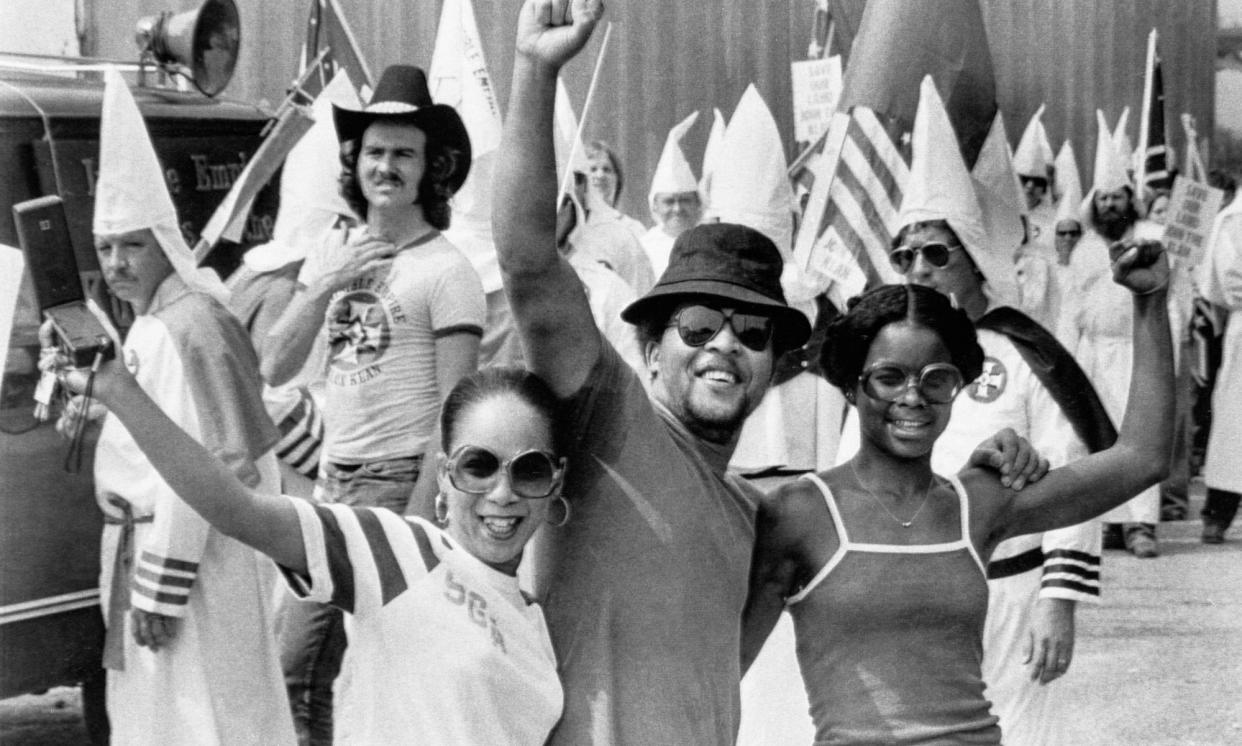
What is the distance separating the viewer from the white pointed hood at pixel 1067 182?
13.0 m

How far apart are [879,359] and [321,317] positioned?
7.02 feet

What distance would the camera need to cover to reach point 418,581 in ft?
9.15

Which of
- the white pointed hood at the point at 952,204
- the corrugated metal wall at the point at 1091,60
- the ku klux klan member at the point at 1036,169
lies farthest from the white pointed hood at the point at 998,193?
the ku klux klan member at the point at 1036,169

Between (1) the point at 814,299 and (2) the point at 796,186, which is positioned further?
(2) the point at 796,186

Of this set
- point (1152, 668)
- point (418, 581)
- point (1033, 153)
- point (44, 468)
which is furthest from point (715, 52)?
point (418, 581)

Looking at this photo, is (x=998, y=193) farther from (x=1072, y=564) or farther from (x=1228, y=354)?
(x=1228, y=354)

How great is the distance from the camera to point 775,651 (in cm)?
491

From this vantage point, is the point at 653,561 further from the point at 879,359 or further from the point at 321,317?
the point at 321,317

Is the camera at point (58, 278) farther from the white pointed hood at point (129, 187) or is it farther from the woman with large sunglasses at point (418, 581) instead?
the white pointed hood at point (129, 187)

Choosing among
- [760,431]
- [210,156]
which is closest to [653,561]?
[210,156]

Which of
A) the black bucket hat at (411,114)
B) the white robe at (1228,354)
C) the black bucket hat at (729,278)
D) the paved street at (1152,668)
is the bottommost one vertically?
the paved street at (1152,668)

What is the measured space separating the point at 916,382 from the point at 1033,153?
407 inches

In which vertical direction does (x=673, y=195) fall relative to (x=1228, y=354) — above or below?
above

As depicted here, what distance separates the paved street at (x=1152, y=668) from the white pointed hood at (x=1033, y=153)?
3851 mm
